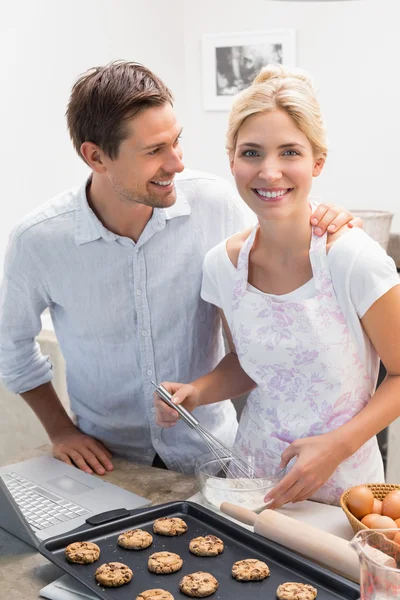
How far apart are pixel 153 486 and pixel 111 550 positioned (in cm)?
35

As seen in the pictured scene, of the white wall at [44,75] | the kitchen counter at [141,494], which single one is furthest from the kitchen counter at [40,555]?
the white wall at [44,75]

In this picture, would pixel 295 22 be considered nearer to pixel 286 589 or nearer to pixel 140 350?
pixel 140 350

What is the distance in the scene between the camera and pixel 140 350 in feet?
5.87

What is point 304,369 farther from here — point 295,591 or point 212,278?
point 295,591

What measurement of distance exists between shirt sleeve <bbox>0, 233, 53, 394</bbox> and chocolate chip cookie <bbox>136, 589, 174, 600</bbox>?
936 millimetres

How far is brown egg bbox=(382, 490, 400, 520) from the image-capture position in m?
1.17

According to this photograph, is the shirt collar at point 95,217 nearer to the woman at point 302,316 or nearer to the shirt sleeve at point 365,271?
the woman at point 302,316

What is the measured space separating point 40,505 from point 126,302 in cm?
51

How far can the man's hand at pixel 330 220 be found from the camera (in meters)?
1.46

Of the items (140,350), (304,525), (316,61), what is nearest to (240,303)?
(140,350)

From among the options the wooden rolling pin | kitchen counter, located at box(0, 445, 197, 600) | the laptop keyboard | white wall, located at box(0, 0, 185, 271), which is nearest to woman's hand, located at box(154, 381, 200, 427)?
kitchen counter, located at box(0, 445, 197, 600)

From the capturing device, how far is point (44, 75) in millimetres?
3078

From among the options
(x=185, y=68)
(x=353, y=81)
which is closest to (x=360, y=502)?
(x=353, y=81)

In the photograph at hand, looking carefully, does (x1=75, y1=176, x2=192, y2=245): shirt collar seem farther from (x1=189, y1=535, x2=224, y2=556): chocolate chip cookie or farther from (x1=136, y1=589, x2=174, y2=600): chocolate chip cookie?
(x1=136, y1=589, x2=174, y2=600): chocolate chip cookie
